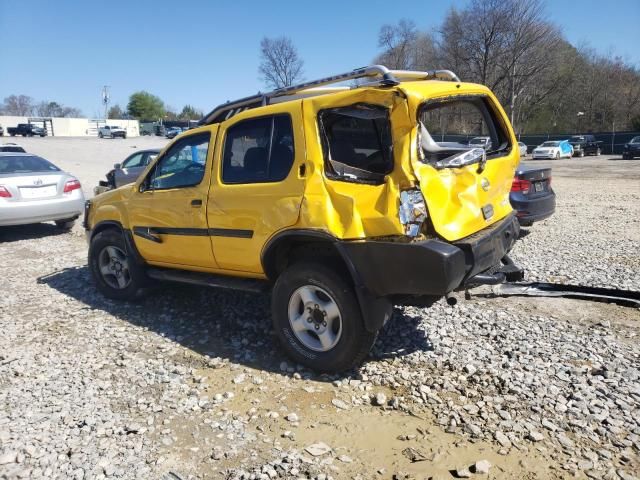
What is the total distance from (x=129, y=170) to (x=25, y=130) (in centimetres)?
6707

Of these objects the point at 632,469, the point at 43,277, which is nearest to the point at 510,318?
the point at 632,469

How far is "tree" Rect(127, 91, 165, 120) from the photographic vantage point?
114 metres

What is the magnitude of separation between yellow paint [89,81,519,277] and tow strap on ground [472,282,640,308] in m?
1.31

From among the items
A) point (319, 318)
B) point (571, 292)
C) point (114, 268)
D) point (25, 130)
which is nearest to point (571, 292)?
point (571, 292)

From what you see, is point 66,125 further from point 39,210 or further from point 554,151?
point 39,210

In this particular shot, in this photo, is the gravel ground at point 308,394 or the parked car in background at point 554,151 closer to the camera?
the gravel ground at point 308,394

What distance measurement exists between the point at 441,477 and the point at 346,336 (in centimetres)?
124

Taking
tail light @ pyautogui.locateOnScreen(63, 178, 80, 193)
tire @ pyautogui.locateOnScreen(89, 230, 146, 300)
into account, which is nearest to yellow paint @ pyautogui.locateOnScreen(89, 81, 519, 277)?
tire @ pyautogui.locateOnScreen(89, 230, 146, 300)

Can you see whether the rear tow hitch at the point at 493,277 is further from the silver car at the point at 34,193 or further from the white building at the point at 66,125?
the white building at the point at 66,125

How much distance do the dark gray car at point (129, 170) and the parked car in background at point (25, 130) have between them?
214ft

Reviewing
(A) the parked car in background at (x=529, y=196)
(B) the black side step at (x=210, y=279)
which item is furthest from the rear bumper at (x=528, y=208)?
(B) the black side step at (x=210, y=279)

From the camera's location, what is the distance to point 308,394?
144 inches

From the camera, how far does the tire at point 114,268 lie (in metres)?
5.52

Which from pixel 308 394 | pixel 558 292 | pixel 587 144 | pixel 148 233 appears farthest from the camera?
pixel 587 144
